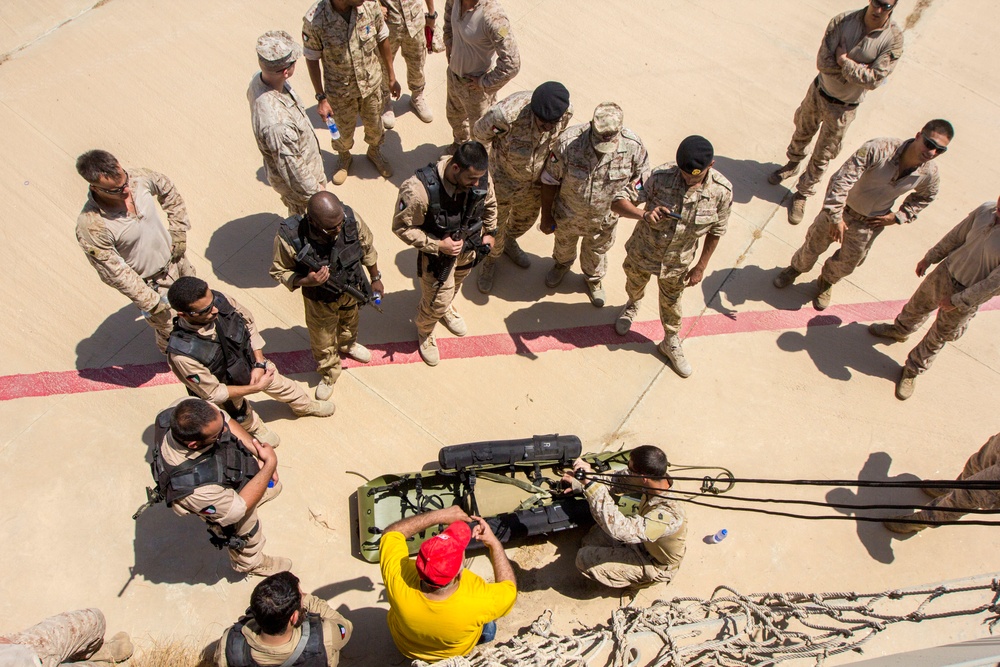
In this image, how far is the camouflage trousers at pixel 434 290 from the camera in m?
A: 4.62

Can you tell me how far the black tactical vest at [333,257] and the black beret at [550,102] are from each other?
4.63 feet

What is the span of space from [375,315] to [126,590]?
2.48m

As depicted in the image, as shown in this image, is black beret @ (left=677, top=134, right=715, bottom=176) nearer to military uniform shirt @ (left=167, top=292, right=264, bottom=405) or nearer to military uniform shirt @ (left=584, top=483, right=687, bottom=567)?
military uniform shirt @ (left=584, top=483, right=687, bottom=567)

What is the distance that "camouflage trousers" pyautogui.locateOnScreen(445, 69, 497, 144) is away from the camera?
566cm

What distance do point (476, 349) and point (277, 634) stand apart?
2.71 meters

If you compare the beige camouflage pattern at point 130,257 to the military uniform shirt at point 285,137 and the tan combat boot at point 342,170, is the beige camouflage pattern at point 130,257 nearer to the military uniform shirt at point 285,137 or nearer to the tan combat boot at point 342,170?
the military uniform shirt at point 285,137

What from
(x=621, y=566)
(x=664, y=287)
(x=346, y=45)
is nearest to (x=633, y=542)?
(x=621, y=566)

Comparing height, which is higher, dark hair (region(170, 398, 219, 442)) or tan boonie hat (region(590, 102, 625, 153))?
tan boonie hat (region(590, 102, 625, 153))

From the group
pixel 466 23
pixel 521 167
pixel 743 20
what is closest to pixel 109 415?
pixel 521 167

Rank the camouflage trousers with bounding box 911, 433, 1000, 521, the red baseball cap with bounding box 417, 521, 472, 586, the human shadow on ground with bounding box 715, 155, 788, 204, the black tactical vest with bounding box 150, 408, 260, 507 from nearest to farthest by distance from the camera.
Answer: the red baseball cap with bounding box 417, 521, 472, 586, the black tactical vest with bounding box 150, 408, 260, 507, the camouflage trousers with bounding box 911, 433, 1000, 521, the human shadow on ground with bounding box 715, 155, 788, 204

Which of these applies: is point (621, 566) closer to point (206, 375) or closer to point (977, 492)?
point (977, 492)

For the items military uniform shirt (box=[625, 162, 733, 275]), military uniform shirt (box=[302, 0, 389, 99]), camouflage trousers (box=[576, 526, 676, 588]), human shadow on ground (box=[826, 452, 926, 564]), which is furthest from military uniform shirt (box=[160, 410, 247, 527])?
human shadow on ground (box=[826, 452, 926, 564])

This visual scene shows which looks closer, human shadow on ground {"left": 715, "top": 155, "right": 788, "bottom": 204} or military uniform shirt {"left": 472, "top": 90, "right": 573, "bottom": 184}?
military uniform shirt {"left": 472, "top": 90, "right": 573, "bottom": 184}

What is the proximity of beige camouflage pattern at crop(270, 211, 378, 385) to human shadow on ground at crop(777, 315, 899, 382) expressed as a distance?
3389 millimetres
